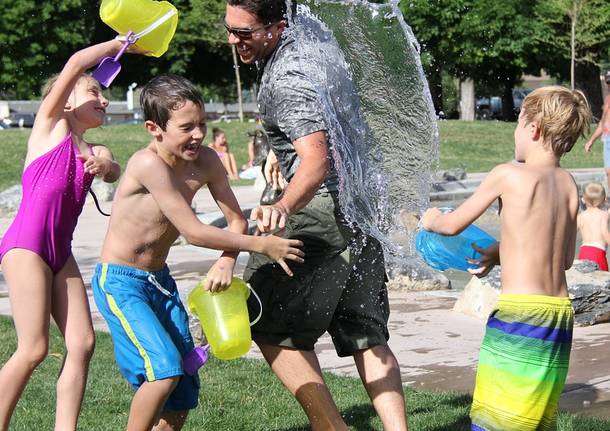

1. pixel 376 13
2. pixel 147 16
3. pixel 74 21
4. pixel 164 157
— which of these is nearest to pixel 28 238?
pixel 164 157

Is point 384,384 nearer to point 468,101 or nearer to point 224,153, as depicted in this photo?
A: point 224,153

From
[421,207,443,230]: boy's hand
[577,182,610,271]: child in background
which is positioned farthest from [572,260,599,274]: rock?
[421,207,443,230]: boy's hand

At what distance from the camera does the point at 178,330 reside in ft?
13.8

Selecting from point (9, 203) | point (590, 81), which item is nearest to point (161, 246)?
point (9, 203)

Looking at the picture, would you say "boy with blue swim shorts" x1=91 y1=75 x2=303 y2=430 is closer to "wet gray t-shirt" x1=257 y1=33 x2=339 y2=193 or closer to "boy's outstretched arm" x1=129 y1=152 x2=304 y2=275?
"boy's outstretched arm" x1=129 y1=152 x2=304 y2=275

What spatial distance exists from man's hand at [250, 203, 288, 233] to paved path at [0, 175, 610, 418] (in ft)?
6.97

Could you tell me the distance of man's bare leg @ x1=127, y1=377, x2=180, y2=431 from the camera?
3.94 meters

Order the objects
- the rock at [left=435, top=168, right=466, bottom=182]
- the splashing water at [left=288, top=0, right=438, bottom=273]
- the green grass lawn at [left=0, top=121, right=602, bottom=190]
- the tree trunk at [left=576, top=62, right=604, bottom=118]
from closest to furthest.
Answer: the splashing water at [left=288, top=0, right=438, bottom=273] → the rock at [left=435, top=168, right=466, bottom=182] → the green grass lawn at [left=0, top=121, right=602, bottom=190] → the tree trunk at [left=576, top=62, right=604, bottom=118]

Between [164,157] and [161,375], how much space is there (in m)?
0.84

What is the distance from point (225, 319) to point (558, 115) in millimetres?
1404

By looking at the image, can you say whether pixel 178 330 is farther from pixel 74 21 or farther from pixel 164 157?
pixel 74 21

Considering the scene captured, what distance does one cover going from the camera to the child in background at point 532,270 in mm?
3740

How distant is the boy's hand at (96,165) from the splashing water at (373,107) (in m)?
0.94

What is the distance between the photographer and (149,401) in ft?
12.9
